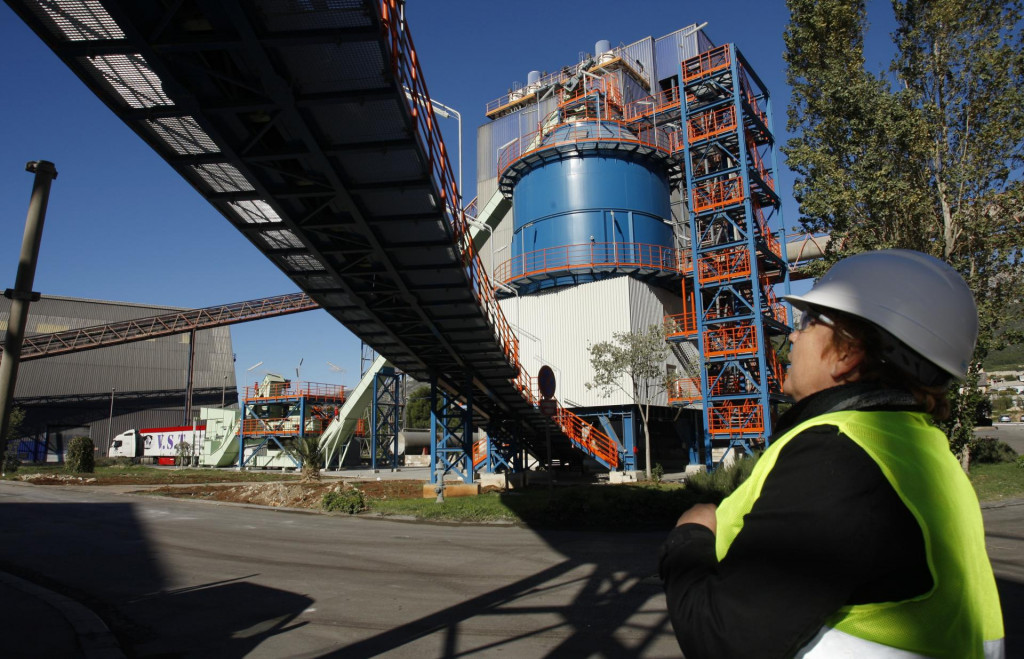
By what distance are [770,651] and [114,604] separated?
28.5 feet

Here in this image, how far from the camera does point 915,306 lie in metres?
1.36

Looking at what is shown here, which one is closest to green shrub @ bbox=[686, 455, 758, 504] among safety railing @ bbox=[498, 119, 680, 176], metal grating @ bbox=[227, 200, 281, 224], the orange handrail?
metal grating @ bbox=[227, 200, 281, 224]

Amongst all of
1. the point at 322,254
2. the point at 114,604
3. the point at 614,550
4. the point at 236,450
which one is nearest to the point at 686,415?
the point at 614,550

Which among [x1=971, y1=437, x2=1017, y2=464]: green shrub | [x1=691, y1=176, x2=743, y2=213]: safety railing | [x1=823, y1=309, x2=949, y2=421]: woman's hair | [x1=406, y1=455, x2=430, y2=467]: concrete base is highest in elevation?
[x1=691, y1=176, x2=743, y2=213]: safety railing

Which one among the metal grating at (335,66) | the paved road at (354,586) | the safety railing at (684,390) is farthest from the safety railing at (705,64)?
the metal grating at (335,66)

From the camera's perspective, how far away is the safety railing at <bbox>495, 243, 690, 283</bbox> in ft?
98.6

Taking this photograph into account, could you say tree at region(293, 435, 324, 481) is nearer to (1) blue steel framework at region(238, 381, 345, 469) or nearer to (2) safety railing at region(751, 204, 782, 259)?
(1) blue steel framework at region(238, 381, 345, 469)

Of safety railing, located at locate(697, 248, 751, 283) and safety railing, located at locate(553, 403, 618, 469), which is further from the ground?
safety railing, located at locate(697, 248, 751, 283)

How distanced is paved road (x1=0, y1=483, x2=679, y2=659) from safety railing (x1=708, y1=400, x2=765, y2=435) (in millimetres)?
15085

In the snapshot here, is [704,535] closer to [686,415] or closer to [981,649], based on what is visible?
[981,649]

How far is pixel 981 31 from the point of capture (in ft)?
62.7

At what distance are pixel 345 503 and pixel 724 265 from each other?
765 inches

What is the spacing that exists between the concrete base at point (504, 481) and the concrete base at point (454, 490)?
32.2 inches

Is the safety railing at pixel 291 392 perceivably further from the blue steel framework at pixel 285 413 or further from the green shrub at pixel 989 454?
the green shrub at pixel 989 454
